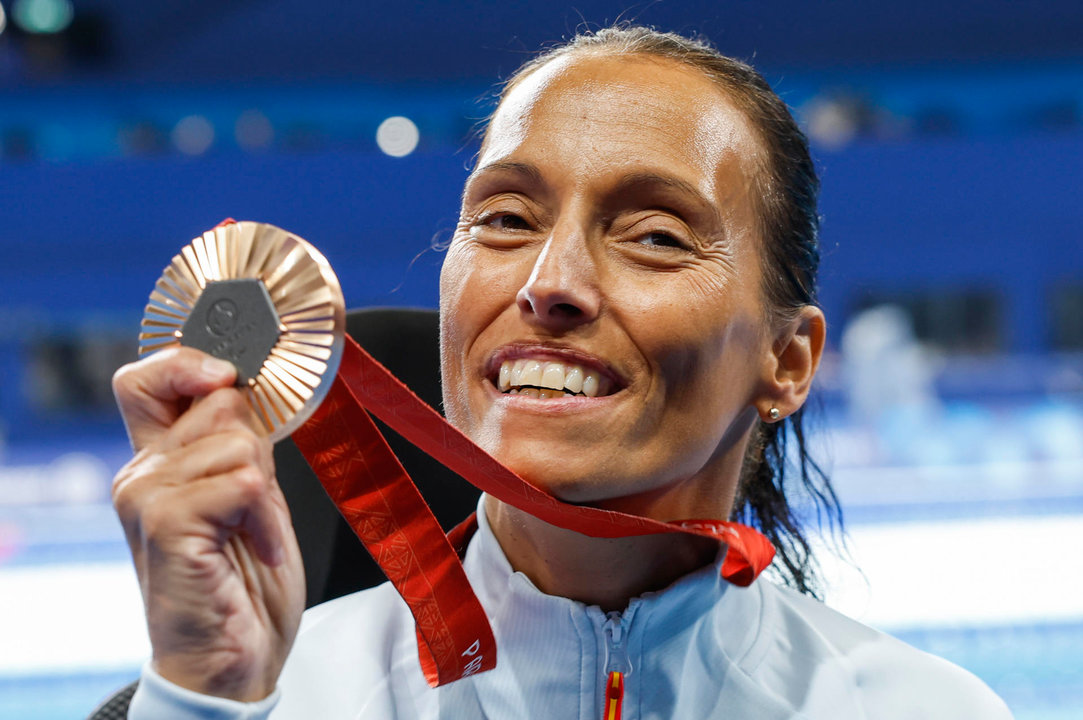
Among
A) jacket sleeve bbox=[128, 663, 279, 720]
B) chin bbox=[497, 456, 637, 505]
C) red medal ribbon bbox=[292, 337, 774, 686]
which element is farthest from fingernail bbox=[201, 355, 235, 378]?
chin bbox=[497, 456, 637, 505]

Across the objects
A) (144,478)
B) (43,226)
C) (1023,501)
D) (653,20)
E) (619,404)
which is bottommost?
(144,478)

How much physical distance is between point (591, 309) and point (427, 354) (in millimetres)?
517

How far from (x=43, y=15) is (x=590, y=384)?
1090 cm

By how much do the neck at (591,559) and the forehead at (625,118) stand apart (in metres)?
0.37

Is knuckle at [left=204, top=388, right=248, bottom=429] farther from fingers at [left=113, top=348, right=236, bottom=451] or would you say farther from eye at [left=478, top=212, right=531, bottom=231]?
eye at [left=478, top=212, right=531, bottom=231]

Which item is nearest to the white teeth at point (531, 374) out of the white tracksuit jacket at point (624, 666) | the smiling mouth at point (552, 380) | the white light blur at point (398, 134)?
the smiling mouth at point (552, 380)

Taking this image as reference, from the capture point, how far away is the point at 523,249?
1032mm

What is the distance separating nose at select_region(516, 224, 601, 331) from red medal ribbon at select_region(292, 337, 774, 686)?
0.16 meters

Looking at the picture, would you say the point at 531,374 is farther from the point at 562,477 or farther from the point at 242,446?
the point at 242,446

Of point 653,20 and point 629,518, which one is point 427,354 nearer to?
point 629,518

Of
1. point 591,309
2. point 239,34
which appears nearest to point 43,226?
point 239,34

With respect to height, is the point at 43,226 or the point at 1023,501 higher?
the point at 43,226

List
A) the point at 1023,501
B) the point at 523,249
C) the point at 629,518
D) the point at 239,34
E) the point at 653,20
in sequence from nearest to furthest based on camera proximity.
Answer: the point at 629,518 < the point at 523,249 < the point at 1023,501 < the point at 653,20 < the point at 239,34

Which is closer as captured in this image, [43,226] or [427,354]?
[427,354]
